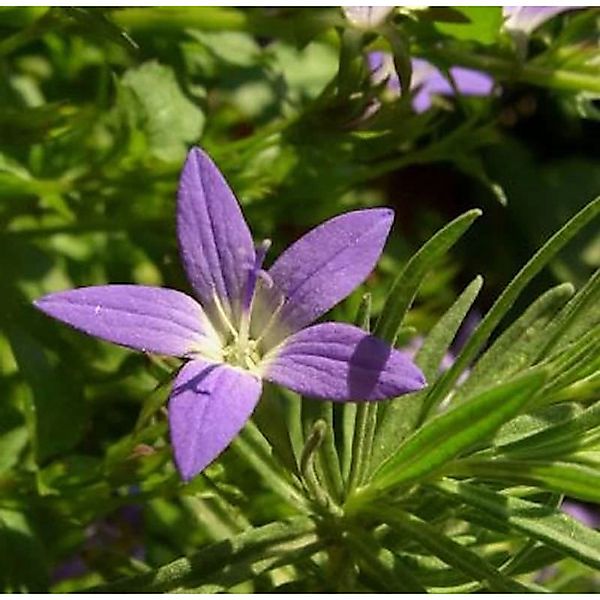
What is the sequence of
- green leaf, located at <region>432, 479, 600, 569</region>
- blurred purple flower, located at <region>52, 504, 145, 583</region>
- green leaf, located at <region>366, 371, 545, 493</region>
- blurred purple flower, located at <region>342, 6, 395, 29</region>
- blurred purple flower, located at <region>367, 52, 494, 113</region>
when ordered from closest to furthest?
green leaf, located at <region>366, 371, 545, 493</region>, green leaf, located at <region>432, 479, 600, 569</region>, blurred purple flower, located at <region>342, 6, 395, 29</region>, blurred purple flower, located at <region>52, 504, 145, 583</region>, blurred purple flower, located at <region>367, 52, 494, 113</region>

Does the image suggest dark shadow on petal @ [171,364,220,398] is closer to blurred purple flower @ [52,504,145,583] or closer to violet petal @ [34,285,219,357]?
violet petal @ [34,285,219,357]

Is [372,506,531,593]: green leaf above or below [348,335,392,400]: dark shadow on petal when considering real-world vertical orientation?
below

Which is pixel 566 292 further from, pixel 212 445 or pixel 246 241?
pixel 212 445

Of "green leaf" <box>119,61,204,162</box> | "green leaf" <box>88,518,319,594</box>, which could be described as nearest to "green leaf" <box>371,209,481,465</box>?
"green leaf" <box>88,518,319,594</box>

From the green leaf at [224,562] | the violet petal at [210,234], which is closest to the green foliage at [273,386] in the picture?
the green leaf at [224,562]

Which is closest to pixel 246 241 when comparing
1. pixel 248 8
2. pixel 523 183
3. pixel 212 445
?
pixel 212 445

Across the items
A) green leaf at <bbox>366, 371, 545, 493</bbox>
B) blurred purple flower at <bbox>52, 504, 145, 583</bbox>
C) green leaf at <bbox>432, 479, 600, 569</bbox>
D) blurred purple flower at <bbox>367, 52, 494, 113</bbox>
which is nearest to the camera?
green leaf at <bbox>366, 371, 545, 493</bbox>

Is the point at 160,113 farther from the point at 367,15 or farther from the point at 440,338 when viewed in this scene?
the point at 440,338

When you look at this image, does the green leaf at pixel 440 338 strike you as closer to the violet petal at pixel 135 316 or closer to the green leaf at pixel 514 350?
the green leaf at pixel 514 350
